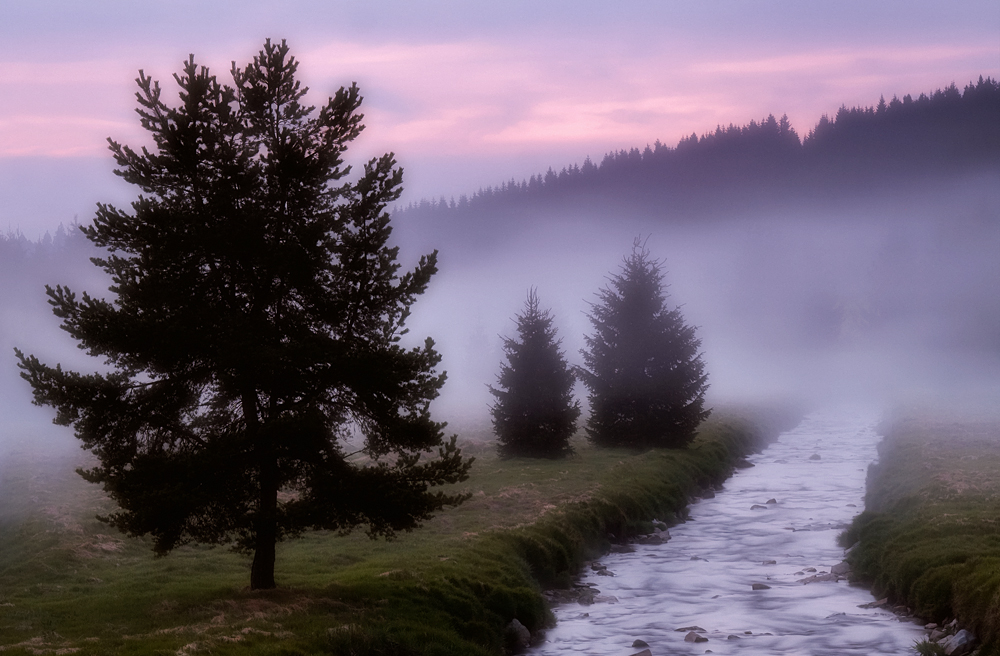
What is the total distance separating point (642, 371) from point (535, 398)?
732 cm

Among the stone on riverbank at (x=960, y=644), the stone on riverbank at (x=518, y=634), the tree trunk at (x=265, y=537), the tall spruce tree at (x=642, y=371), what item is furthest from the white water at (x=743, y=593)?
the tree trunk at (x=265, y=537)

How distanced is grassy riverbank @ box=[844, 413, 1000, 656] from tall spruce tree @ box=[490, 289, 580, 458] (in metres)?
16.7

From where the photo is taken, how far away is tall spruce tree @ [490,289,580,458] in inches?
1984

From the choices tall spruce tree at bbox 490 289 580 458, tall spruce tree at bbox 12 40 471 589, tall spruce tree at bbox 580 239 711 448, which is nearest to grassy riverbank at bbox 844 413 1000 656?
tall spruce tree at bbox 580 239 711 448

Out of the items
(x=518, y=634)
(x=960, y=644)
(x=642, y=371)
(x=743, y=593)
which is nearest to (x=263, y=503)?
(x=518, y=634)

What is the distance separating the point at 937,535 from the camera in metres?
28.2

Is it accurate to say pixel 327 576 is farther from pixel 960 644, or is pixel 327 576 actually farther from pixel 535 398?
pixel 535 398

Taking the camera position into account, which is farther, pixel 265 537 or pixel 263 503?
pixel 265 537

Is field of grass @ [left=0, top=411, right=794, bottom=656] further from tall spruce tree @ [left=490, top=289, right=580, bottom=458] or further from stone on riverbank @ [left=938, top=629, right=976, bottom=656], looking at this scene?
stone on riverbank @ [left=938, top=629, right=976, bottom=656]

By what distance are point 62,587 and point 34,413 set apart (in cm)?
9671

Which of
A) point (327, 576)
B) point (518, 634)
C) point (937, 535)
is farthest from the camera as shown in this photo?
point (937, 535)

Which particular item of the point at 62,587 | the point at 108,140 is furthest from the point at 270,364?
the point at 62,587

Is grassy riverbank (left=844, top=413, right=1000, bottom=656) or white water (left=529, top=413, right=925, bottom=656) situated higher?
grassy riverbank (left=844, top=413, right=1000, bottom=656)

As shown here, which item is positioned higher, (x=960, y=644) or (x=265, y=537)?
(x=265, y=537)
